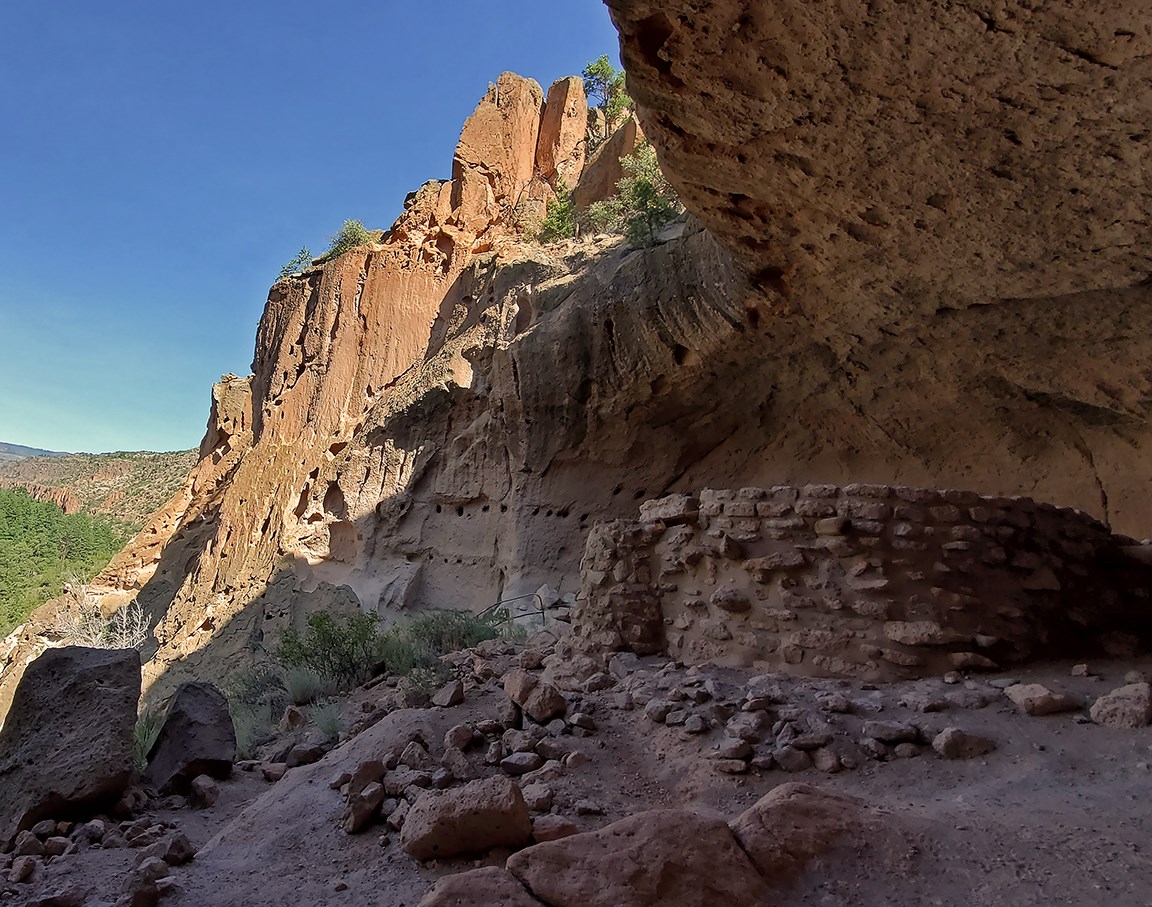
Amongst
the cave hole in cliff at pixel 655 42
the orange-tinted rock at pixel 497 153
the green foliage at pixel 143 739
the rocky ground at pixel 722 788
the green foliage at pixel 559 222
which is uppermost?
the orange-tinted rock at pixel 497 153

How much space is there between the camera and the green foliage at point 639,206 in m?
9.01

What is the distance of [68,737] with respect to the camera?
3.58 meters

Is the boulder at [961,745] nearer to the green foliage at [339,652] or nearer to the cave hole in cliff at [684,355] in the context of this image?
the green foliage at [339,652]

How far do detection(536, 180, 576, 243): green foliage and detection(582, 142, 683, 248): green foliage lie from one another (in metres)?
0.39

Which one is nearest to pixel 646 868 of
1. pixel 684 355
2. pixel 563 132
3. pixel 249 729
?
pixel 249 729

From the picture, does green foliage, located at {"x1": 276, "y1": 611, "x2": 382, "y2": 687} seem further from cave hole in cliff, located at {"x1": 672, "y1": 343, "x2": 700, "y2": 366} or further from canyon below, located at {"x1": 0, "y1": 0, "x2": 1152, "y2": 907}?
cave hole in cliff, located at {"x1": 672, "y1": 343, "x2": 700, "y2": 366}

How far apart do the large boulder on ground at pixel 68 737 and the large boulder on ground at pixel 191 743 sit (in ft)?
1.17

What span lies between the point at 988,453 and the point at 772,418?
2.32 meters

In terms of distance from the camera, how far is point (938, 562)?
383cm

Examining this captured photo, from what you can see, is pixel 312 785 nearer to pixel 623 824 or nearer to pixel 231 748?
pixel 231 748

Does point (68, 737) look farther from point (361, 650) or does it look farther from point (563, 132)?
point (563, 132)

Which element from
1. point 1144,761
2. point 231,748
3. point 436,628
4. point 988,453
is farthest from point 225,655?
point 1144,761

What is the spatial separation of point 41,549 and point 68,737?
28588mm

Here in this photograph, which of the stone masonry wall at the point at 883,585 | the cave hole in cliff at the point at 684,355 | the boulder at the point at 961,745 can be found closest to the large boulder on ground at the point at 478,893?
the boulder at the point at 961,745
